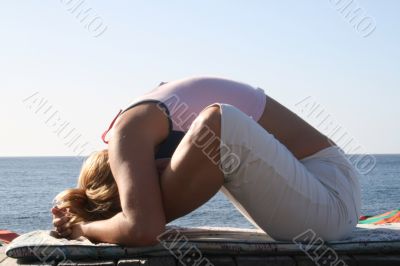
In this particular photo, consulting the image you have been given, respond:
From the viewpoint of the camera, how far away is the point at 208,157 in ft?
7.93

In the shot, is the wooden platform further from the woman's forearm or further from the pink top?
the pink top

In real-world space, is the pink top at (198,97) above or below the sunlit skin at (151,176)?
above

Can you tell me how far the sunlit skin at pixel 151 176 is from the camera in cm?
244

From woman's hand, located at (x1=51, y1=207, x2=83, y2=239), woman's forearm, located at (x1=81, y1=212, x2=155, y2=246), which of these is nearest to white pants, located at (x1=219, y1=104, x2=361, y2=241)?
woman's forearm, located at (x1=81, y1=212, x2=155, y2=246)

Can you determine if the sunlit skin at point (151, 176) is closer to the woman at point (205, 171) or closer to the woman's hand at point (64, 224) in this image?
the woman at point (205, 171)

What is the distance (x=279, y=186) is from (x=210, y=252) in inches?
17.7

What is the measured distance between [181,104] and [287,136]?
587mm

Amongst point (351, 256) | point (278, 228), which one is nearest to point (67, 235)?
point (278, 228)

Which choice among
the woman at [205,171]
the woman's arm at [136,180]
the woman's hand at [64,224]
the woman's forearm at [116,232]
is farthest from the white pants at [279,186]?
the woman's hand at [64,224]

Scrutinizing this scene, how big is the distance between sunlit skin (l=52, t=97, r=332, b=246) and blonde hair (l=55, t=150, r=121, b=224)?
0.10 metres

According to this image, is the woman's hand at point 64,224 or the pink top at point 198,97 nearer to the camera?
the pink top at point 198,97

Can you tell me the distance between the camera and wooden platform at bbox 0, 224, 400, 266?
261 cm

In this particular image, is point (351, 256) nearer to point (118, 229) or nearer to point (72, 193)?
point (118, 229)

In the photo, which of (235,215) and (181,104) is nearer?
(181,104)
